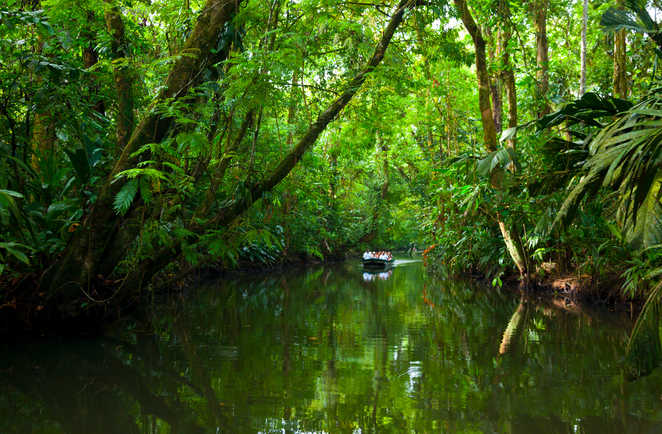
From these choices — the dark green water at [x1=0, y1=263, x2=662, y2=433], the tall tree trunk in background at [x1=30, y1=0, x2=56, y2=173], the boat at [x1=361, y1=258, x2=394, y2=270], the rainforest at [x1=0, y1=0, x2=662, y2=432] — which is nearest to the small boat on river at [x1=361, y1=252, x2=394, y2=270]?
the boat at [x1=361, y1=258, x2=394, y2=270]

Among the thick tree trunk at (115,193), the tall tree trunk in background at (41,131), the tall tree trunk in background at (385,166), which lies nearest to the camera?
the tall tree trunk in background at (41,131)

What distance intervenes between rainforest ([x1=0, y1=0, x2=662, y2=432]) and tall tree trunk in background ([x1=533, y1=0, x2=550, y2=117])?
6 centimetres

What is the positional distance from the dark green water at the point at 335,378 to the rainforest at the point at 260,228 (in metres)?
0.03

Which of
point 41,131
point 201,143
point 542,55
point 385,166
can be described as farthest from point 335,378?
point 385,166

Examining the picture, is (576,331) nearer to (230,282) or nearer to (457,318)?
(457,318)

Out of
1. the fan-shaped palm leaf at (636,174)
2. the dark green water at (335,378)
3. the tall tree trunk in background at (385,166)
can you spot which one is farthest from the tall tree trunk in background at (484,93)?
the tall tree trunk in background at (385,166)

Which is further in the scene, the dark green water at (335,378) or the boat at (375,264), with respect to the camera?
the boat at (375,264)

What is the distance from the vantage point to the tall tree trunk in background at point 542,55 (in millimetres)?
9875

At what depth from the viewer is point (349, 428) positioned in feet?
9.53

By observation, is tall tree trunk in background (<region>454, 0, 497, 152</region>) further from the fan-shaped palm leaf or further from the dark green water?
the fan-shaped palm leaf

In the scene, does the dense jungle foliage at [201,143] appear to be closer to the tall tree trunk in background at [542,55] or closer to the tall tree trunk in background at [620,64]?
the tall tree trunk in background at [620,64]

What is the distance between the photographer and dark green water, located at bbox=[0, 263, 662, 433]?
3010 mm

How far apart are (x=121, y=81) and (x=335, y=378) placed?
4.11 m

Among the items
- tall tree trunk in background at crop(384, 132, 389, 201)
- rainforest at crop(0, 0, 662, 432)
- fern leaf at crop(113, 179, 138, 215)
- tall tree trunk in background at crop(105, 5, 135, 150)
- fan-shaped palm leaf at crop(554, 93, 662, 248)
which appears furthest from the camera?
tall tree trunk in background at crop(384, 132, 389, 201)
